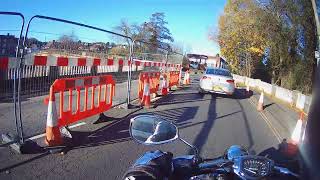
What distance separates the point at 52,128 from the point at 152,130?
4522 millimetres

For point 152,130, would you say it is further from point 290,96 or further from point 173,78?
point 173,78

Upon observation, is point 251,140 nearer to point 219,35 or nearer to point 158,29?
point 219,35

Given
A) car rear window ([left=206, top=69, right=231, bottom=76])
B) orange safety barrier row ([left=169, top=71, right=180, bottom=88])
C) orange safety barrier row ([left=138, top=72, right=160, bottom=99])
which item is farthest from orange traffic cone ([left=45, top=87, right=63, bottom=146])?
orange safety barrier row ([left=169, top=71, right=180, bottom=88])

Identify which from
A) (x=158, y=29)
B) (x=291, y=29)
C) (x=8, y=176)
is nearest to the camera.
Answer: (x=8, y=176)

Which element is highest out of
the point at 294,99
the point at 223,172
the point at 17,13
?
the point at 17,13

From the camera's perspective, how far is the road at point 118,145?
604 centimetres

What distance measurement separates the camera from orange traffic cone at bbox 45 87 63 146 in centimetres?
731

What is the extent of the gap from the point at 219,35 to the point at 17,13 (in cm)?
4820

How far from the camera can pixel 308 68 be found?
32406 mm

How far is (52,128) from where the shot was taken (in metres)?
7.32

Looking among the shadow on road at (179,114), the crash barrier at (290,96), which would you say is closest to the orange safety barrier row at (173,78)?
the crash barrier at (290,96)

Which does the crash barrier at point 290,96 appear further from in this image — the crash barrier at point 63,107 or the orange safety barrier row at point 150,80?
the crash barrier at point 63,107

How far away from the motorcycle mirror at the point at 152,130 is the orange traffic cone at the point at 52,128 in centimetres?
439

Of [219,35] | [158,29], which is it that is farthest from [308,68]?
[158,29]
